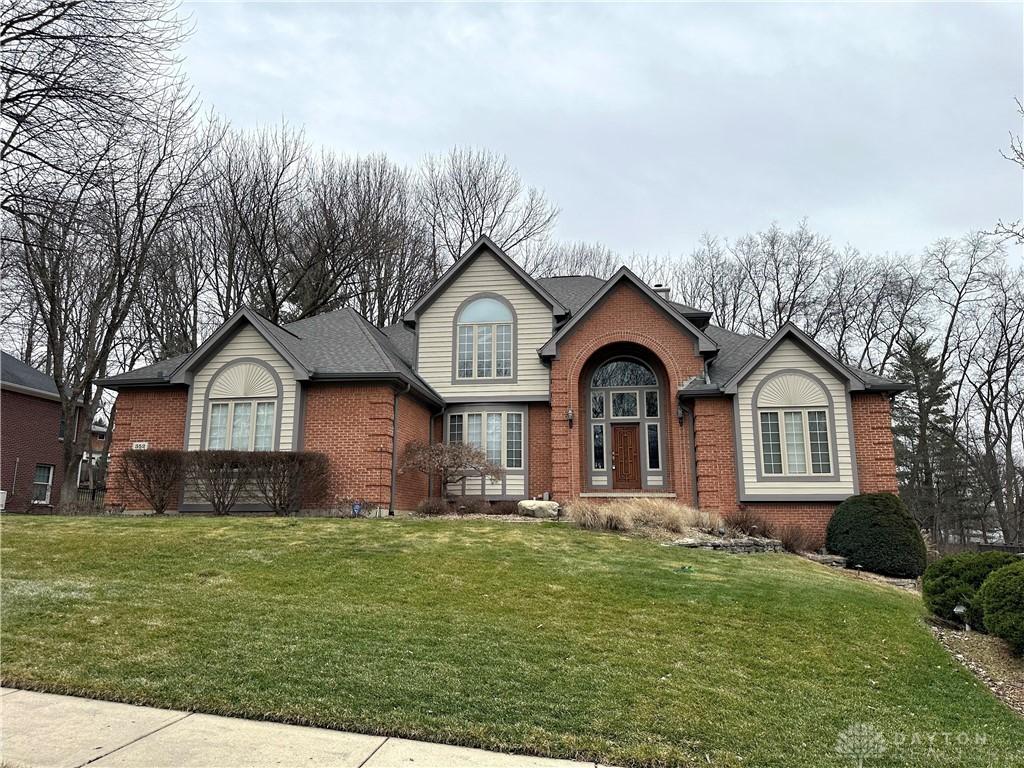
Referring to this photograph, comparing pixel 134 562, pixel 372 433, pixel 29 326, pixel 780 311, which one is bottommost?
pixel 134 562

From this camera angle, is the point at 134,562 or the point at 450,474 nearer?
the point at 134,562

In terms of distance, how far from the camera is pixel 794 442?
56.6 ft

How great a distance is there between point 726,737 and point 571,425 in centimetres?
1414

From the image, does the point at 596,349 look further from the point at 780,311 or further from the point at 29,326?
the point at 29,326

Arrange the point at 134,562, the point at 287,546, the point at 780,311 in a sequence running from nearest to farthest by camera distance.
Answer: the point at 134,562
the point at 287,546
the point at 780,311

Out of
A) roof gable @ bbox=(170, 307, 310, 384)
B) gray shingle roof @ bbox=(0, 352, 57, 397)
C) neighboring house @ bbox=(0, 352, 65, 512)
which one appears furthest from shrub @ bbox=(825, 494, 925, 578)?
gray shingle roof @ bbox=(0, 352, 57, 397)

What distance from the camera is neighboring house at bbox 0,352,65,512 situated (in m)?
27.3

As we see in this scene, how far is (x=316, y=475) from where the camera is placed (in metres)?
16.2

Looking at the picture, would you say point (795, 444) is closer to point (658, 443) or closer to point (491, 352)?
point (658, 443)

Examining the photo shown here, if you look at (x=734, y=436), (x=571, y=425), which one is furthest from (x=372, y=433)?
(x=734, y=436)

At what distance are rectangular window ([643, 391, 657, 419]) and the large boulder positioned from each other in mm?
4484

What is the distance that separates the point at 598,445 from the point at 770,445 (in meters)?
4.85

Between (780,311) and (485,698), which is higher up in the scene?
(780,311)

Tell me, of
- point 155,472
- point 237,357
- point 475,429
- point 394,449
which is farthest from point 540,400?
point 155,472
